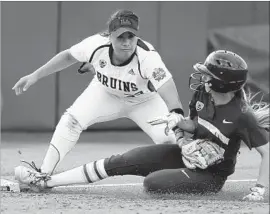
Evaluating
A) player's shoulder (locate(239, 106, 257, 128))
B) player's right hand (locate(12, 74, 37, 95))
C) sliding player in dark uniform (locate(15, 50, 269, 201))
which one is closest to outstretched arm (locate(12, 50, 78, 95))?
player's right hand (locate(12, 74, 37, 95))

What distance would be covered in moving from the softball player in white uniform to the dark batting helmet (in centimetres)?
33

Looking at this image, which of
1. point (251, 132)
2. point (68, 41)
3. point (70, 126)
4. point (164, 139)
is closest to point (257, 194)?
point (251, 132)

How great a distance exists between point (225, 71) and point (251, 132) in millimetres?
446

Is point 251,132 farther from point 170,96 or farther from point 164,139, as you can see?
point 164,139

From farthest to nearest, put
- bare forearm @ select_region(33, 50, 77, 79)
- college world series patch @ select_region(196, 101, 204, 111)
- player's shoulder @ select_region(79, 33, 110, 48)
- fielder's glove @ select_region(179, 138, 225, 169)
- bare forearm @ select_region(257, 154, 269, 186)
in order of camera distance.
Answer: bare forearm @ select_region(33, 50, 77, 79) → player's shoulder @ select_region(79, 33, 110, 48) → college world series patch @ select_region(196, 101, 204, 111) → fielder's glove @ select_region(179, 138, 225, 169) → bare forearm @ select_region(257, 154, 269, 186)

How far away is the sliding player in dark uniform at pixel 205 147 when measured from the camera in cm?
511

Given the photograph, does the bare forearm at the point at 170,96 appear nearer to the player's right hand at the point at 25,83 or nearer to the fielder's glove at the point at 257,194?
the fielder's glove at the point at 257,194

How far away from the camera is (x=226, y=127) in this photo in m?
5.14

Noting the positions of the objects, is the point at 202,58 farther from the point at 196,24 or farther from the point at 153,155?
the point at 153,155

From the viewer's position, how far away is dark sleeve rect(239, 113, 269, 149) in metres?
5.04

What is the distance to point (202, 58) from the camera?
10367 millimetres

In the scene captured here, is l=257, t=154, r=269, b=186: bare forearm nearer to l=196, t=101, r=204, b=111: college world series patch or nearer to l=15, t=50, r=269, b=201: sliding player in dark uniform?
l=15, t=50, r=269, b=201: sliding player in dark uniform

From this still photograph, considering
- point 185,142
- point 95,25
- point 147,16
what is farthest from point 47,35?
point 185,142

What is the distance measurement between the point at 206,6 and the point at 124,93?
494 cm
